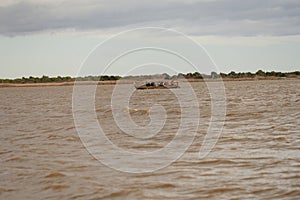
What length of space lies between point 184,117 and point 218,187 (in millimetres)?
11690

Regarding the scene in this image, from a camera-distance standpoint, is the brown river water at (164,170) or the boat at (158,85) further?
the boat at (158,85)

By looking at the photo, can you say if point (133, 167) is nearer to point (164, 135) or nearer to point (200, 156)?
point (200, 156)

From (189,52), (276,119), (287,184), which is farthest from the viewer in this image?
(276,119)

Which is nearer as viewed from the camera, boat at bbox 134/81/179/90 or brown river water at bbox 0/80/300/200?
brown river water at bbox 0/80/300/200

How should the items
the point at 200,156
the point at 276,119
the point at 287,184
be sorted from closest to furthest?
the point at 287,184 → the point at 200,156 → the point at 276,119

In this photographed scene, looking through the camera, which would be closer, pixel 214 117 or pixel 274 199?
pixel 274 199

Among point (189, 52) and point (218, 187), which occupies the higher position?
point (189, 52)

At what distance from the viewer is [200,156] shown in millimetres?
10492

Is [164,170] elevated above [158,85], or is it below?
below

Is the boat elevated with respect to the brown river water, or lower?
elevated

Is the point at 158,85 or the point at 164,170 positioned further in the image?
the point at 158,85

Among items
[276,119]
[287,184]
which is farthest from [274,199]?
[276,119]

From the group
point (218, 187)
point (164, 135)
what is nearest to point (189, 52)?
point (164, 135)

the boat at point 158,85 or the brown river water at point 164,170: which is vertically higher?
the boat at point 158,85
